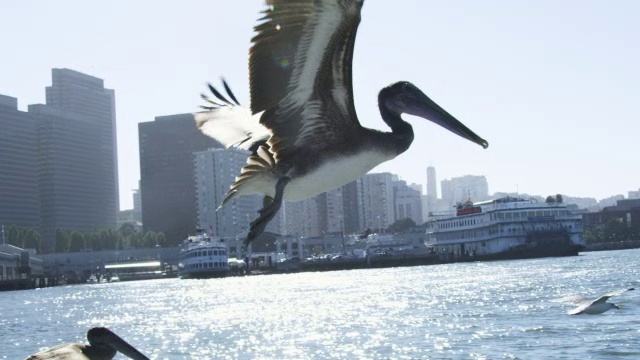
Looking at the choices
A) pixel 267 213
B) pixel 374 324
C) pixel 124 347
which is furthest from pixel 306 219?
pixel 267 213

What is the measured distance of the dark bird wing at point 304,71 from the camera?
575 centimetres

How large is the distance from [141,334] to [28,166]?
482 ft

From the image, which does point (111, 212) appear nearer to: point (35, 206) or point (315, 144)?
point (35, 206)

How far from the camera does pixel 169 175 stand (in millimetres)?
171875

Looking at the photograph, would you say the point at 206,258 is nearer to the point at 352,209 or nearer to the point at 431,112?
the point at 352,209

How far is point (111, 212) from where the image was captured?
650ft

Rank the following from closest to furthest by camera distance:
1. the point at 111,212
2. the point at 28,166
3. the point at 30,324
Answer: the point at 30,324
the point at 28,166
the point at 111,212

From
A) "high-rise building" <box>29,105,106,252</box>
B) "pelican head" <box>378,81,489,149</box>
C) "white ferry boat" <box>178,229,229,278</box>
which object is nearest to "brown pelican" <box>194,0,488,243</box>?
"pelican head" <box>378,81,489,149</box>

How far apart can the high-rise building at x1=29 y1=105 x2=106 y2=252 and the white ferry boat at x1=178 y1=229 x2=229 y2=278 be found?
71936mm

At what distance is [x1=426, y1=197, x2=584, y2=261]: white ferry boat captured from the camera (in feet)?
379

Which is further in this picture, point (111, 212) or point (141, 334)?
point (111, 212)

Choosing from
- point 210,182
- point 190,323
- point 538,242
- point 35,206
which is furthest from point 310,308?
point 35,206

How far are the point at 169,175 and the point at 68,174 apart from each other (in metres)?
24.7

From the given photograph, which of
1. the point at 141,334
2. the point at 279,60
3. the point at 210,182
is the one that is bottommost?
the point at 141,334
